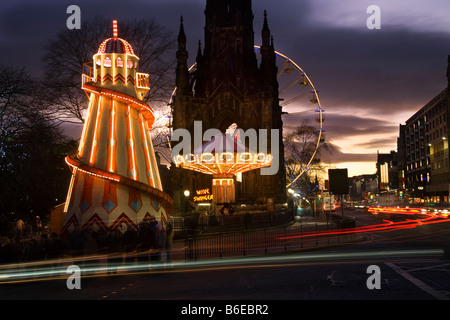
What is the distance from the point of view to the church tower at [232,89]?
2579 inches

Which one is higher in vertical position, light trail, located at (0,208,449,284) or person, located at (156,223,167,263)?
person, located at (156,223,167,263)

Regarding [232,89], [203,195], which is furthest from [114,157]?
[232,89]

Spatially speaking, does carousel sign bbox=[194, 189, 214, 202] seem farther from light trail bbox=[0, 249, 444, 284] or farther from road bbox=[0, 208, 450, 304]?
road bbox=[0, 208, 450, 304]

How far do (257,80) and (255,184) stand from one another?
49.7 ft

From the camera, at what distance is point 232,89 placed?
68.1 metres

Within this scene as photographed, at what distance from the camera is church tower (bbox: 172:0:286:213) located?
6550 cm

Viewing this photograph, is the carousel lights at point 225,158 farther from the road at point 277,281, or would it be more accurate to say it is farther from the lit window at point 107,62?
the road at point 277,281

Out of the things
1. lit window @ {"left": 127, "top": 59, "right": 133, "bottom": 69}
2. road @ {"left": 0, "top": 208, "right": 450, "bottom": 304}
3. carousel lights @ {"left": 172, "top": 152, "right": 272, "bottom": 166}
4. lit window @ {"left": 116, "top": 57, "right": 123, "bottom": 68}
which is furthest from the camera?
carousel lights @ {"left": 172, "top": 152, "right": 272, "bottom": 166}

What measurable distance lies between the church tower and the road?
44.1m

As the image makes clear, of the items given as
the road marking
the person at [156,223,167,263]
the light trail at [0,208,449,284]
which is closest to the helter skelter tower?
the light trail at [0,208,449,284]

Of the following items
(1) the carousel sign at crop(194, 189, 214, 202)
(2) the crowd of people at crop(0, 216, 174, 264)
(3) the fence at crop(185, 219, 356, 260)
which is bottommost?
(3) the fence at crop(185, 219, 356, 260)

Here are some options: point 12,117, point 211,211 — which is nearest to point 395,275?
point 12,117

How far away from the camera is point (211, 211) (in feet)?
162
